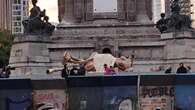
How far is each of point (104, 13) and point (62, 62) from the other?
6.03 metres

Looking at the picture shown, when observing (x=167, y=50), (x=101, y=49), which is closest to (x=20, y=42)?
(x=101, y=49)

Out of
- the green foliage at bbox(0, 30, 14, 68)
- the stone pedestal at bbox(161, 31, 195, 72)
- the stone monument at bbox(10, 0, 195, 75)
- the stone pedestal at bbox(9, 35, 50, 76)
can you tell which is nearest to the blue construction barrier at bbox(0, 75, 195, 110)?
the stone monument at bbox(10, 0, 195, 75)

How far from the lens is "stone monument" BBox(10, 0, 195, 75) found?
50375mm

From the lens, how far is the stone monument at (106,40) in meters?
50.4

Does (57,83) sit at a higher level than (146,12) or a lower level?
lower

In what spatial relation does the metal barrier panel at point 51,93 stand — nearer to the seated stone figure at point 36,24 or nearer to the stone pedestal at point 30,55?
the stone pedestal at point 30,55

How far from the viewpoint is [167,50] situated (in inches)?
1989

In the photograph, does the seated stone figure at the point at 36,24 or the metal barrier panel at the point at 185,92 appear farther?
the seated stone figure at the point at 36,24

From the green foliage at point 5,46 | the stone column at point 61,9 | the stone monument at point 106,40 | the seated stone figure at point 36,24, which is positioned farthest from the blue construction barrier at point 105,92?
the green foliage at point 5,46

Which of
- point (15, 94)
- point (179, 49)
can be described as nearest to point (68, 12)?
point (179, 49)

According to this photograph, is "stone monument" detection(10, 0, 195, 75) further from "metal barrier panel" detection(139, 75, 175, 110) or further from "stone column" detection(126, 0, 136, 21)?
"metal barrier panel" detection(139, 75, 175, 110)

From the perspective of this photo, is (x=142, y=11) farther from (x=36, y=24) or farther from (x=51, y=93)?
(x=51, y=93)

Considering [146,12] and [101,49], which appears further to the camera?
[146,12]

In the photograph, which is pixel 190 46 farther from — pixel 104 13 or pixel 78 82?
pixel 78 82
